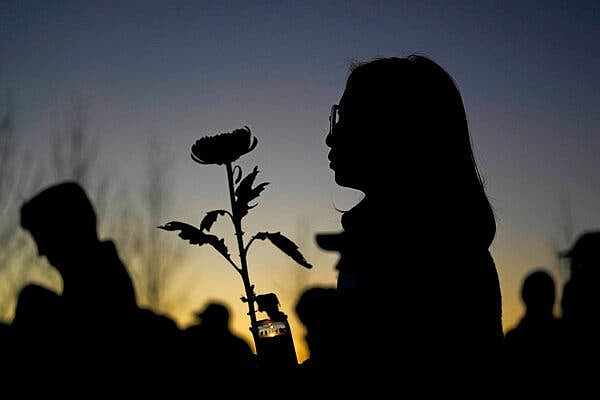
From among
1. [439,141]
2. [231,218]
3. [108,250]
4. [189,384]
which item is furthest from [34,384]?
[108,250]

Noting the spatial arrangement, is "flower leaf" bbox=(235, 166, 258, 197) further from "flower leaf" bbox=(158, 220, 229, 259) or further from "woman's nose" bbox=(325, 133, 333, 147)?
"woman's nose" bbox=(325, 133, 333, 147)

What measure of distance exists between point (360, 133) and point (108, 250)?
2.45m

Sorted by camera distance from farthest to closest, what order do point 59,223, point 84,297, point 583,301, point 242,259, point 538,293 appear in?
point 538,293 < point 583,301 < point 59,223 < point 84,297 < point 242,259

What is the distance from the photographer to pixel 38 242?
4.26 m

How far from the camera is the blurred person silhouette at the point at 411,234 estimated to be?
187 centimetres

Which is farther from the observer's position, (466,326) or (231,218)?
(231,218)

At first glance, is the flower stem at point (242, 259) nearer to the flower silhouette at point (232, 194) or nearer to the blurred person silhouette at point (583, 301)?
the flower silhouette at point (232, 194)

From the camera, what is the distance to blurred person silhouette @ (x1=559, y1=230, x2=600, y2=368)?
453 cm

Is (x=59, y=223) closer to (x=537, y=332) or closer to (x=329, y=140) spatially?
(x=329, y=140)

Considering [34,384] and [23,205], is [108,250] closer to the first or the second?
[23,205]

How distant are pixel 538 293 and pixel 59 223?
325cm

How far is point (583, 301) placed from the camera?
4855mm

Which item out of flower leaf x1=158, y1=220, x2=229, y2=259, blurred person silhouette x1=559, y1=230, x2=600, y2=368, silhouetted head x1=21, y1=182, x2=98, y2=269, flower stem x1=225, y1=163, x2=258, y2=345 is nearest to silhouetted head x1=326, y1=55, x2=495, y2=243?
flower stem x1=225, y1=163, x2=258, y2=345

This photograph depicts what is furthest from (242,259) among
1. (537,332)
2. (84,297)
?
(537,332)
